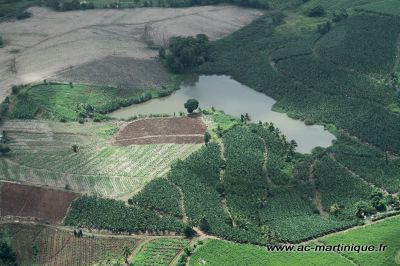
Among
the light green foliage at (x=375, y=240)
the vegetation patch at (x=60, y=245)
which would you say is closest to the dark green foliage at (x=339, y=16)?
the light green foliage at (x=375, y=240)

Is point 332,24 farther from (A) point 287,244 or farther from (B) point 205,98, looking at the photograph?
(A) point 287,244

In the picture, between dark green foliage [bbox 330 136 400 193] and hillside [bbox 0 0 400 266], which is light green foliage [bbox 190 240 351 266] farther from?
dark green foliage [bbox 330 136 400 193]

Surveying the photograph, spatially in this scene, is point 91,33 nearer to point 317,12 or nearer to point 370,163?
point 317,12

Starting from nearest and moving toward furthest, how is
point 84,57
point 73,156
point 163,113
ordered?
point 73,156, point 163,113, point 84,57

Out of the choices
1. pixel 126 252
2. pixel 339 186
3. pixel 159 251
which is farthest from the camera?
pixel 339 186

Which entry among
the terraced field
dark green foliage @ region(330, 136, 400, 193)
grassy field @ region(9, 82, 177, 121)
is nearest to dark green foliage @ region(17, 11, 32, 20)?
grassy field @ region(9, 82, 177, 121)

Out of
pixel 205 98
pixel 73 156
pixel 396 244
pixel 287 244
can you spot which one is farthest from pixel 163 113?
pixel 396 244

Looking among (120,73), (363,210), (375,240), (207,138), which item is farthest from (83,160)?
(375,240)
